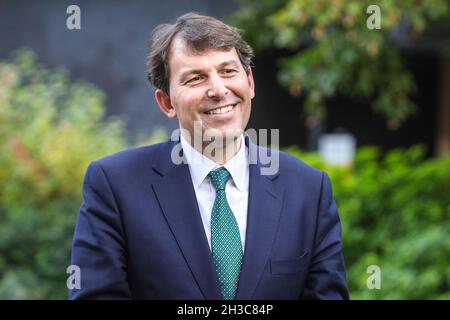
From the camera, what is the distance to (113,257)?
2748 mm

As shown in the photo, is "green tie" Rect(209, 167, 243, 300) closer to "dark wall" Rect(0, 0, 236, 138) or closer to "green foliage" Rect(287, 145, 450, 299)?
"green foliage" Rect(287, 145, 450, 299)

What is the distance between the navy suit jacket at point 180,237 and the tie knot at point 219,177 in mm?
85

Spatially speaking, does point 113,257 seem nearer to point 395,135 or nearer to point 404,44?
point 404,44

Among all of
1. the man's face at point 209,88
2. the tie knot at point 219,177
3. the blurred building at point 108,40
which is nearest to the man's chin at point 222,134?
the man's face at point 209,88

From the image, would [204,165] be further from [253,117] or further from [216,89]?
[253,117]

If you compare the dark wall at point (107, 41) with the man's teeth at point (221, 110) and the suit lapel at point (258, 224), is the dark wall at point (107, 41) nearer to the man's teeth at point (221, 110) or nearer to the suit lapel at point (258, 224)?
the suit lapel at point (258, 224)

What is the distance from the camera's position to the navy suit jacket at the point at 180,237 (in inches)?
109

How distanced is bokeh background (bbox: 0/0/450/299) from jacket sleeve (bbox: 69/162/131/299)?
128 inches

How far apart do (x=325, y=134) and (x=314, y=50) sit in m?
6.71

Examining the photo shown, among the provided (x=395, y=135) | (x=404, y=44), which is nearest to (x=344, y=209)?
(x=404, y=44)

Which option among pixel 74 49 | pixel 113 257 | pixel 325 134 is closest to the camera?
pixel 113 257

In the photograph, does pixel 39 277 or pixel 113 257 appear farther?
pixel 39 277

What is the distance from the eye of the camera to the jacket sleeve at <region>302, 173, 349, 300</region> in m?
2.88

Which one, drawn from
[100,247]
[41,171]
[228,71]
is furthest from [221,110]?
[41,171]
